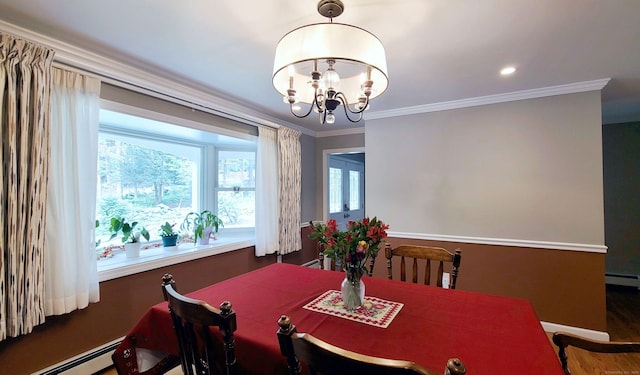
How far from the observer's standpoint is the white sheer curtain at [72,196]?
5.79 ft

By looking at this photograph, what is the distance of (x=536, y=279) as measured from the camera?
2703mm

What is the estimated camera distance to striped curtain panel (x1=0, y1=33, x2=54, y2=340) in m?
1.55

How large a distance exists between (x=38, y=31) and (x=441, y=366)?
2735 millimetres

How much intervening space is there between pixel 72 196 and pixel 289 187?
2276 millimetres

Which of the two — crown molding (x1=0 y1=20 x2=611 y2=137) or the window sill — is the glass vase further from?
crown molding (x1=0 y1=20 x2=611 y2=137)

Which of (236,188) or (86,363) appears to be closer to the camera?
(86,363)

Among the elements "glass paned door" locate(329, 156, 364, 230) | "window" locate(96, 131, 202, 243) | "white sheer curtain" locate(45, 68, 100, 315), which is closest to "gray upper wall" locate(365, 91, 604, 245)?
"glass paned door" locate(329, 156, 364, 230)

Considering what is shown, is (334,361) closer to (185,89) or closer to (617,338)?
(185,89)

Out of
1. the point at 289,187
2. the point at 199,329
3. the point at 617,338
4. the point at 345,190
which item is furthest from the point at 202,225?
the point at 617,338

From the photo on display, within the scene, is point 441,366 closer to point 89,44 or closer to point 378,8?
point 378,8

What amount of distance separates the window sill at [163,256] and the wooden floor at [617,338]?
72cm

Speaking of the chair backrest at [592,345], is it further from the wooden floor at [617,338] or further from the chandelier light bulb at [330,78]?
the wooden floor at [617,338]

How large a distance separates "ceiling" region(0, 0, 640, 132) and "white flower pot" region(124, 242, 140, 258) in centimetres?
149

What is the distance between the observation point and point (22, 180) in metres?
1.60
